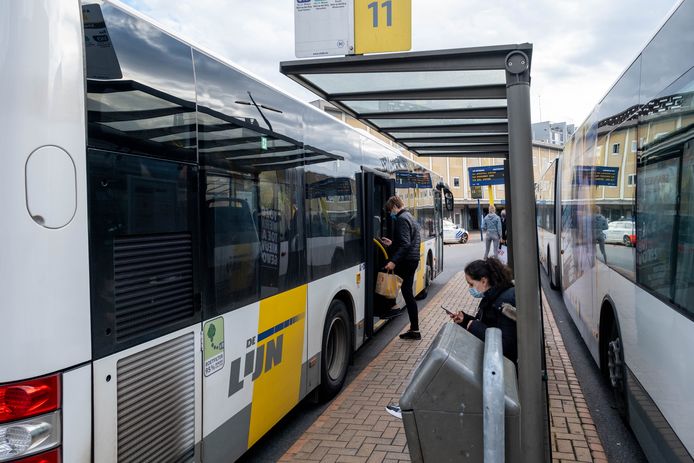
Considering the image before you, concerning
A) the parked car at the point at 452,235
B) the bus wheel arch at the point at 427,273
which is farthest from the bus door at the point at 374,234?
the parked car at the point at 452,235

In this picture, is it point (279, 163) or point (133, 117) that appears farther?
point (279, 163)

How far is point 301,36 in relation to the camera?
4977mm

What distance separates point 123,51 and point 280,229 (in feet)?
6.31

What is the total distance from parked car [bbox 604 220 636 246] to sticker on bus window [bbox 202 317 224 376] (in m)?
3.21

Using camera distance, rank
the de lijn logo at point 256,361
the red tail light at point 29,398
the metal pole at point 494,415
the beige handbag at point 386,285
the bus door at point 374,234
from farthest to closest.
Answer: the beige handbag at point 386,285 < the bus door at point 374,234 < the de lijn logo at point 256,361 < the red tail light at point 29,398 < the metal pole at point 494,415


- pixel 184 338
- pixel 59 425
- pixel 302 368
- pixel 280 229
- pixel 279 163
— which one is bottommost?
pixel 302 368

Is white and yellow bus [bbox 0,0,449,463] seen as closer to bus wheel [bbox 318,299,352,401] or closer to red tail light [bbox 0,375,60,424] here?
red tail light [bbox 0,375,60,424]

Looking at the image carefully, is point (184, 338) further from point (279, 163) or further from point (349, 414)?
point (349, 414)

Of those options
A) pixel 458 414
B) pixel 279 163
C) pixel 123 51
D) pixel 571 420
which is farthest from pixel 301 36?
pixel 571 420

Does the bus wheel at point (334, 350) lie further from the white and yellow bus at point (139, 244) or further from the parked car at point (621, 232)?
the parked car at point (621, 232)

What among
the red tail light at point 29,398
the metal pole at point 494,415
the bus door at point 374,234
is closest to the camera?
the metal pole at point 494,415

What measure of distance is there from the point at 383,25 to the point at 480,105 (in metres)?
1.36

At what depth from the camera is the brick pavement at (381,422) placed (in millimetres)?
4297

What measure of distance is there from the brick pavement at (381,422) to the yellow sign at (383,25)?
3371 millimetres
